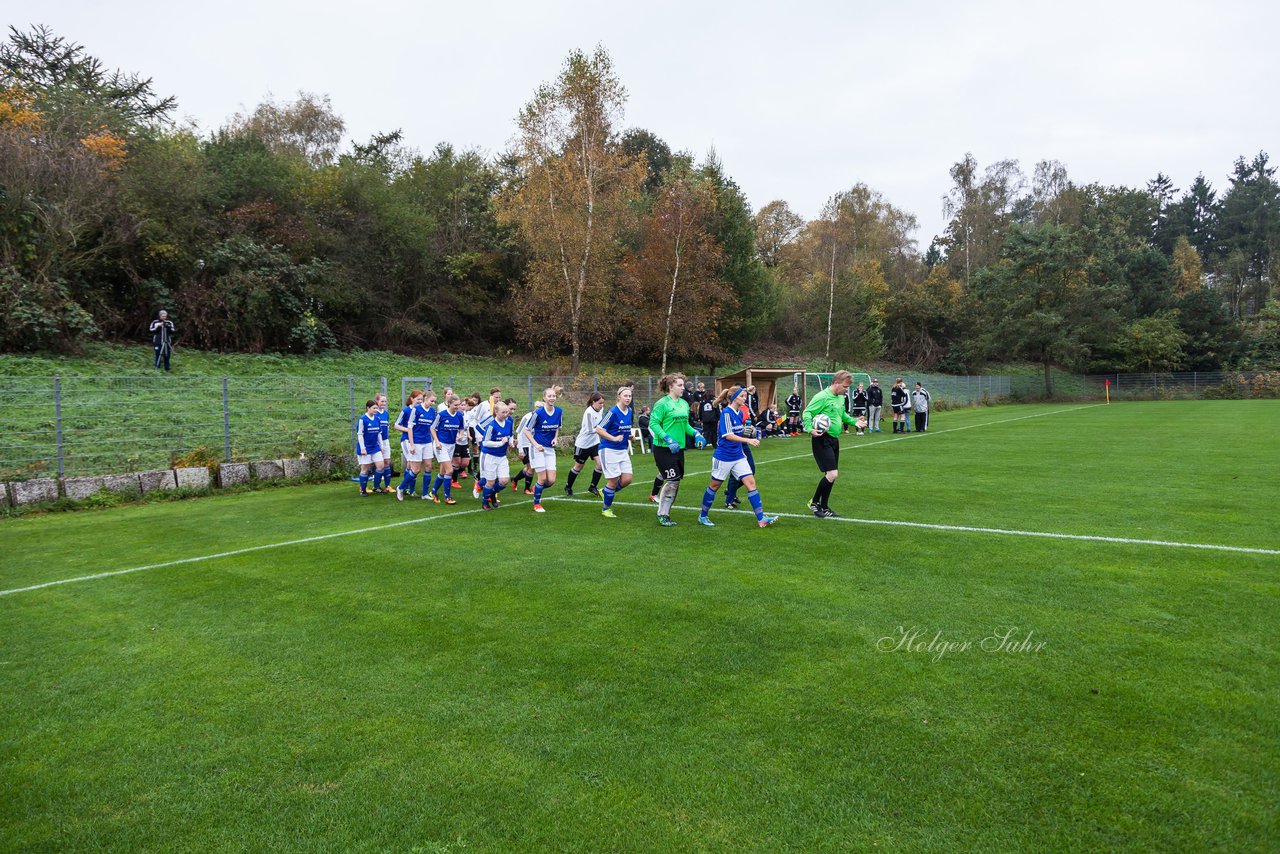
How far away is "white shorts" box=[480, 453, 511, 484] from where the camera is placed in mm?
11258

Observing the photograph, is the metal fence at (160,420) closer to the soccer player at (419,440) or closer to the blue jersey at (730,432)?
the soccer player at (419,440)

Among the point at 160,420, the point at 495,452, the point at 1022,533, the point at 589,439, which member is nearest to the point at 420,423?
the point at 495,452

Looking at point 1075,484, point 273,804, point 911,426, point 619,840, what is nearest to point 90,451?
point 273,804

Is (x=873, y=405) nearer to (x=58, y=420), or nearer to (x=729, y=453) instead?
(x=729, y=453)

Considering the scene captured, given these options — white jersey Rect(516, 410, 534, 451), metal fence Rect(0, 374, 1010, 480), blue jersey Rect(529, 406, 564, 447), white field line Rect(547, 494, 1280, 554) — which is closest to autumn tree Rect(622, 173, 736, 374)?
metal fence Rect(0, 374, 1010, 480)

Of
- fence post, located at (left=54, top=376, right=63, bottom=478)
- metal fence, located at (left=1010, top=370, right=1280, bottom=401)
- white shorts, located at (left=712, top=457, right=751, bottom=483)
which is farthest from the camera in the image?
metal fence, located at (left=1010, top=370, right=1280, bottom=401)

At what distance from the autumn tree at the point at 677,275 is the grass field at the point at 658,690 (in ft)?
85.1

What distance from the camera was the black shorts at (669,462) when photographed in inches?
386

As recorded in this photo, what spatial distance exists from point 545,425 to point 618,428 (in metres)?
1.26

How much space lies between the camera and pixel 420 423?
12.6 meters

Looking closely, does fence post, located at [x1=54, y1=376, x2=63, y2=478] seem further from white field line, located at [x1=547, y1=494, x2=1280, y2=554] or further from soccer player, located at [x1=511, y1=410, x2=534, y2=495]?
white field line, located at [x1=547, y1=494, x2=1280, y2=554]

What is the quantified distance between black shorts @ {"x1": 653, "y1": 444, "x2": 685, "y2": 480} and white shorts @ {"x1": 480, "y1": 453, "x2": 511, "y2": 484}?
261 cm

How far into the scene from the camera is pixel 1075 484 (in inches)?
481

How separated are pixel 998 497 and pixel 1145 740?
810cm
